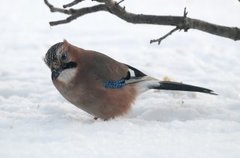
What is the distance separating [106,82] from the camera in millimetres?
5676

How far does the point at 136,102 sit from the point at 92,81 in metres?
0.61

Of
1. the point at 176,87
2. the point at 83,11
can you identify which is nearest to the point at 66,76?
the point at 83,11

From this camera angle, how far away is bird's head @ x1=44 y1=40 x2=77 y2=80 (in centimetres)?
548

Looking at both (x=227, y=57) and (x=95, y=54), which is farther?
(x=227, y=57)

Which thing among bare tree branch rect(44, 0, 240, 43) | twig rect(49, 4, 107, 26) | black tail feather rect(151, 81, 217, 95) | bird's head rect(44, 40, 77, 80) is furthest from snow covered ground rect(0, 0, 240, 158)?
twig rect(49, 4, 107, 26)

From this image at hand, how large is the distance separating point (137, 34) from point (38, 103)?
353 centimetres

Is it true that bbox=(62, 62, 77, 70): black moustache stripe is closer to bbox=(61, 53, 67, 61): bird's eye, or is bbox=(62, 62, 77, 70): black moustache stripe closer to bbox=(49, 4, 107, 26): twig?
bbox=(61, 53, 67, 61): bird's eye

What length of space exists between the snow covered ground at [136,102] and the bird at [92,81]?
16 cm

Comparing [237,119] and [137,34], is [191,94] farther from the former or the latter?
[137,34]

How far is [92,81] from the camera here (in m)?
5.64

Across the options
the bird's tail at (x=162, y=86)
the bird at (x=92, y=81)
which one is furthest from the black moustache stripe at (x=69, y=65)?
the bird's tail at (x=162, y=86)

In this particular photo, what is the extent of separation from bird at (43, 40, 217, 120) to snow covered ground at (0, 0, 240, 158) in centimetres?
16

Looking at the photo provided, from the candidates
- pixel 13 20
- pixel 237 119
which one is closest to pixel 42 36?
pixel 13 20

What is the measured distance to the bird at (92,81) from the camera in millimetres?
5582
